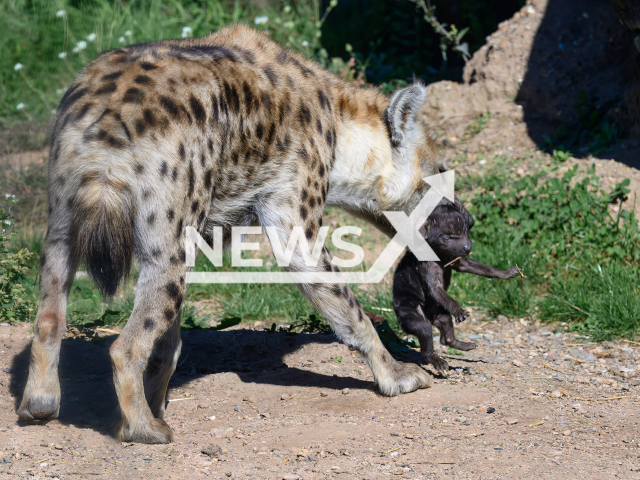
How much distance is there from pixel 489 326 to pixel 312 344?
129 cm

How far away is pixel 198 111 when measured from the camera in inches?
126

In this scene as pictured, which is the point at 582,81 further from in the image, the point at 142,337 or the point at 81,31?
the point at 81,31

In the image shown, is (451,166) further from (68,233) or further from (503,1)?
(68,233)

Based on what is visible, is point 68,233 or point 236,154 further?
point 236,154

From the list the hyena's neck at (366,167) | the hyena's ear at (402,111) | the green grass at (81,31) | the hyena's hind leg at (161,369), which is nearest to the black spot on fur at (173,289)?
the hyena's hind leg at (161,369)

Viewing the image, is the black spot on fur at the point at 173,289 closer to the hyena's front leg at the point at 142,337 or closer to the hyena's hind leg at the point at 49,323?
the hyena's front leg at the point at 142,337

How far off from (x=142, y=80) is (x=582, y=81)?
4571mm

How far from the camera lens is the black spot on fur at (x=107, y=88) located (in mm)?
3098

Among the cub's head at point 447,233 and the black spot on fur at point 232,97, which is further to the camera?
the cub's head at point 447,233

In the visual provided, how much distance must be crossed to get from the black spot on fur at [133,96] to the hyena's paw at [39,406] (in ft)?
4.29

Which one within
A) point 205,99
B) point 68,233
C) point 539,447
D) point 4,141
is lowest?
point 4,141

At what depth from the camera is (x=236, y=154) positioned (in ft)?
11.2

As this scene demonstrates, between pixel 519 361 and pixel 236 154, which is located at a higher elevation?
pixel 236 154

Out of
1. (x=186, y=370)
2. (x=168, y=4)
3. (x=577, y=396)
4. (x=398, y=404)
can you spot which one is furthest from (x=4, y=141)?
(x=577, y=396)
